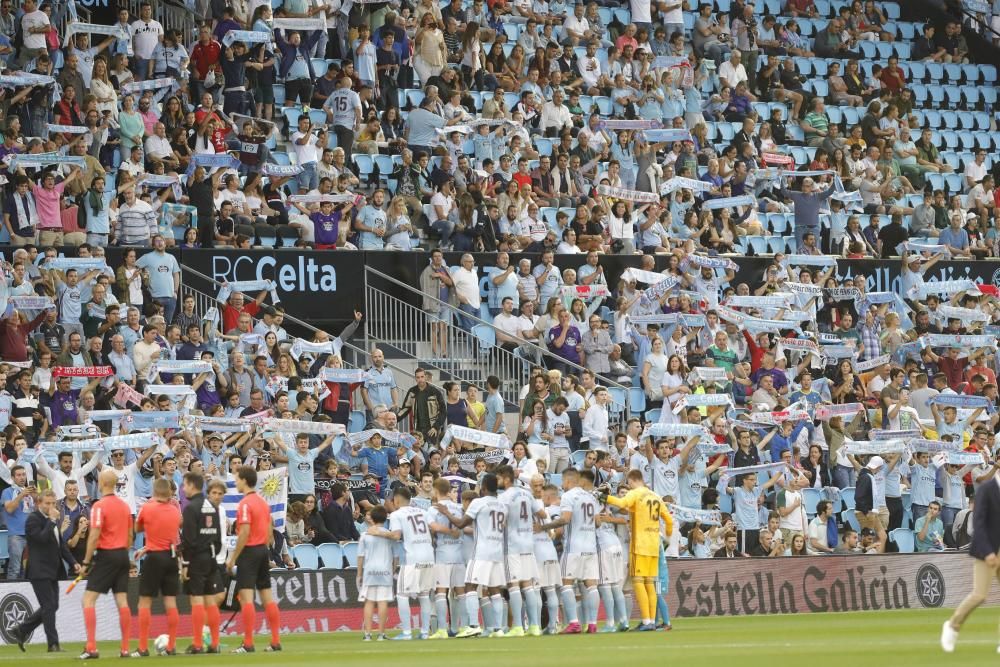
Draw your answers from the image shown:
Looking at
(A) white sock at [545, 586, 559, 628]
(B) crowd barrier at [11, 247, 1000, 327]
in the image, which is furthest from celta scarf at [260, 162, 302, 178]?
(A) white sock at [545, 586, 559, 628]

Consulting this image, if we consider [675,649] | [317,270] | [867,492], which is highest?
[317,270]

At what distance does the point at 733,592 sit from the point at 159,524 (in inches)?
379

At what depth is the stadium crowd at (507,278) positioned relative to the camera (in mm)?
24172

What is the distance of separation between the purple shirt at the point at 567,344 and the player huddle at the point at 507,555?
27.0 feet

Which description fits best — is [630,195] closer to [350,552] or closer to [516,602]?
[350,552]

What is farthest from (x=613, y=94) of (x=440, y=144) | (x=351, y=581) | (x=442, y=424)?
(x=351, y=581)

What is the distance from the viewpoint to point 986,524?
14492mm

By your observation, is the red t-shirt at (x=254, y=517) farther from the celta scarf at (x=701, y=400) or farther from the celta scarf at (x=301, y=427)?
the celta scarf at (x=701, y=400)

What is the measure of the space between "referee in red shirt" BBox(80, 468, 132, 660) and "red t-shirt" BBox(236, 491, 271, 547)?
45.2 inches

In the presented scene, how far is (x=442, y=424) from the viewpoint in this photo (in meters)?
26.5

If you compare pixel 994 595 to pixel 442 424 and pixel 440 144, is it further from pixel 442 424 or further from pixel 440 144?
pixel 440 144

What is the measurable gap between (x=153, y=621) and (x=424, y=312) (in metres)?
8.37

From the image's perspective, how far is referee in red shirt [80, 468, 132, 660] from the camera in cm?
1755

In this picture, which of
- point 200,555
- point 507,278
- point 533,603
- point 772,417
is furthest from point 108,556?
point 772,417
